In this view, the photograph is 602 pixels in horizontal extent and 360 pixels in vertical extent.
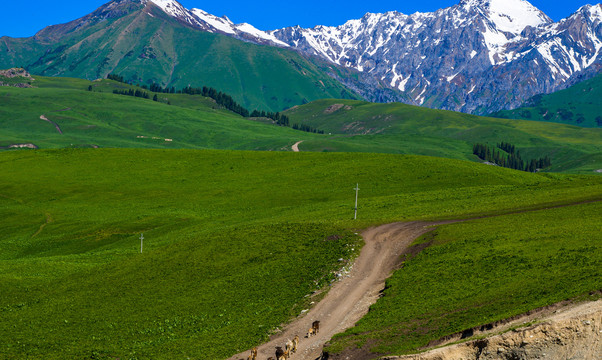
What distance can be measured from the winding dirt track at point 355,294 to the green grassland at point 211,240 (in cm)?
165

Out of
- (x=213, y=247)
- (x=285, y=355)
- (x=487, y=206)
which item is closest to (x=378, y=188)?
(x=487, y=206)

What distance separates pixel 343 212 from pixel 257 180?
4176 cm

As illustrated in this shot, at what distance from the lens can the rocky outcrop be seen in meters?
29.9

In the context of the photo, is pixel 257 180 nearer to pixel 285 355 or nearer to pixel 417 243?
pixel 417 243

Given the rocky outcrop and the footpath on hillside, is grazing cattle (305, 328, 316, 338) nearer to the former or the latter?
the footpath on hillside

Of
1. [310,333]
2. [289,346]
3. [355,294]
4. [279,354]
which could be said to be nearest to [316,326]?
[310,333]

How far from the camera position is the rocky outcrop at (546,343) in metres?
29.9

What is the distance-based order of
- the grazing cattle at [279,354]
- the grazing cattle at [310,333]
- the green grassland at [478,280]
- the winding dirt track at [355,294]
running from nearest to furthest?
the green grassland at [478,280] → the grazing cattle at [279,354] → the winding dirt track at [355,294] → the grazing cattle at [310,333]

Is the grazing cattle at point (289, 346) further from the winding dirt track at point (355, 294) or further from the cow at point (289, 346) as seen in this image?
the winding dirt track at point (355, 294)

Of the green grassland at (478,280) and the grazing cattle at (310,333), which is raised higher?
the green grassland at (478,280)

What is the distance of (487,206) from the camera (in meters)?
72.8

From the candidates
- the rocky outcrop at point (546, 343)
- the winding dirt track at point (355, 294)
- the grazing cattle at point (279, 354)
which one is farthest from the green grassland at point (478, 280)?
the rocky outcrop at point (546, 343)

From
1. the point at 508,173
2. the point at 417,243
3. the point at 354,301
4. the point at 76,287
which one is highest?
the point at 508,173

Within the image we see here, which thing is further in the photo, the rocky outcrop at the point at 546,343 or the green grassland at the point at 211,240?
the green grassland at the point at 211,240
